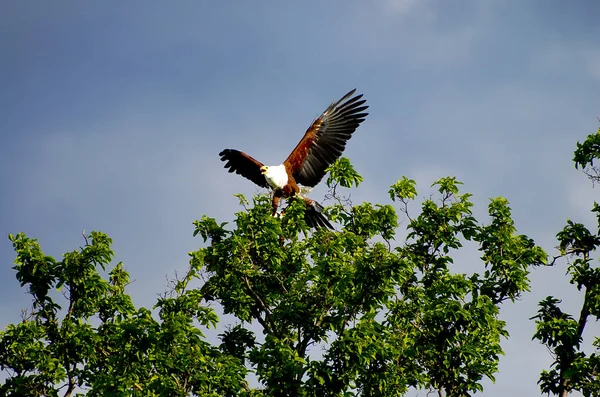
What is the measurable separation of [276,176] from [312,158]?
89 centimetres

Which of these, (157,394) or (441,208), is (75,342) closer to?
(157,394)

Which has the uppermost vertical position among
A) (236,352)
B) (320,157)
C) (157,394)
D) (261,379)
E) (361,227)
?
(320,157)

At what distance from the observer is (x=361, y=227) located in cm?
1120

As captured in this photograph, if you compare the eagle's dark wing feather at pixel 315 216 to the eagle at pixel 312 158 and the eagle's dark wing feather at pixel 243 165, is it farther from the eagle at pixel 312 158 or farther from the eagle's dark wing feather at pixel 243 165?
the eagle's dark wing feather at pixel 243 165

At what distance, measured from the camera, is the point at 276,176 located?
13570mm

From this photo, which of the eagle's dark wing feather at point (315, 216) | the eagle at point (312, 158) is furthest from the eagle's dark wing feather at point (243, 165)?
the eagle's dark wing feather at point (315, 216)

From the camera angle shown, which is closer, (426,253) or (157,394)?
(157,394)

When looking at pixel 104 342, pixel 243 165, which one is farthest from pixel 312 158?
pixel 104 342

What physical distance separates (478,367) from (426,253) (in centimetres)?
183

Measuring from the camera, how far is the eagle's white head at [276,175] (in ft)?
44.3

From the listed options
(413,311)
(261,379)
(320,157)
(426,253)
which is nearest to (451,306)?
(413,311)

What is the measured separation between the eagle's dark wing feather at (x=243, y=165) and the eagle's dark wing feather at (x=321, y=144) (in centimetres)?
79

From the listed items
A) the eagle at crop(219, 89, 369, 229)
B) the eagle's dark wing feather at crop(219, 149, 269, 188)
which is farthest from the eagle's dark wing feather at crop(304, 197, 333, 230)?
the eagle's dark wing feather at crop(219, 149, 269, 188)

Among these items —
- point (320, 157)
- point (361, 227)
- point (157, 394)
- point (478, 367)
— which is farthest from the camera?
point (320, 157)
